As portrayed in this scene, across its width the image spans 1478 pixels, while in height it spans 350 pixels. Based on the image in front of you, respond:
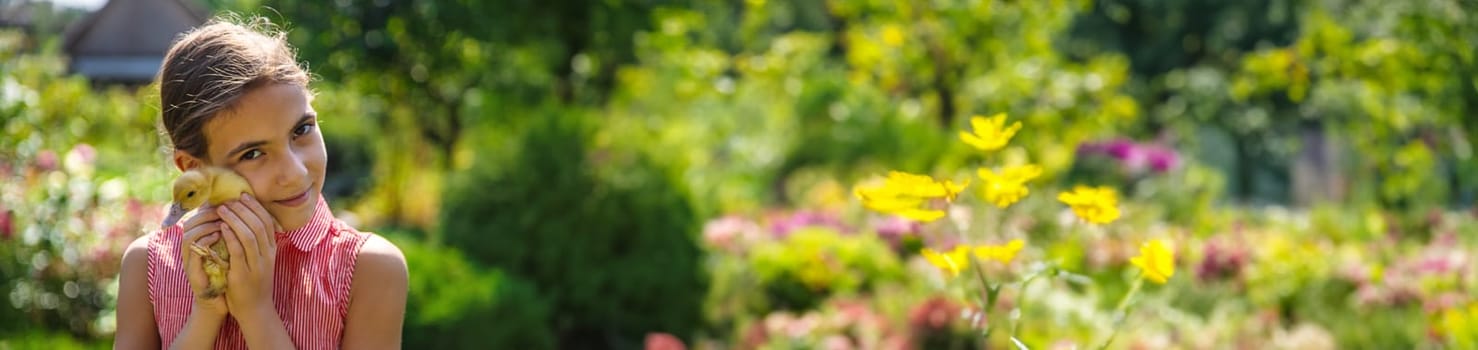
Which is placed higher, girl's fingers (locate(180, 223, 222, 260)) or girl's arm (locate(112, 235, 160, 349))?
girl's fingers (locate(180, 223, 222, 260))

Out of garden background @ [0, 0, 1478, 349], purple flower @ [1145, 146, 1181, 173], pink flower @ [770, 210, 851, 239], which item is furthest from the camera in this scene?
purple flower @ [1145, 146, 1181, 173]

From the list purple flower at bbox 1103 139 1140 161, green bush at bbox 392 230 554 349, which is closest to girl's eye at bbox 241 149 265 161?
green bush at bbox 392 230 554 349

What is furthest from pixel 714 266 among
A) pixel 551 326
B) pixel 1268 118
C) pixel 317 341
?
pixel 1268 118

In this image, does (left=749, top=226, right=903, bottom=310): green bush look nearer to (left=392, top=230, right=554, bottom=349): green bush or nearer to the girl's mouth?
(left=392, top=230, right=554, bottom=349): green bush

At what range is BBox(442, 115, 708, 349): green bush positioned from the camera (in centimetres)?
503

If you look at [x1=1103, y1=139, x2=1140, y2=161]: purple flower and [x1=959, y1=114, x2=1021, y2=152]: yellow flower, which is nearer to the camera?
[x1=959, y1=114, x2=1021, y2=152]: yellow flower

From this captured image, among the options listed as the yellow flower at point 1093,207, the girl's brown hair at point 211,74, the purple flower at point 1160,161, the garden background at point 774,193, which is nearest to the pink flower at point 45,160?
Result: the garden background at point 774,193

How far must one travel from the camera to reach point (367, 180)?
383 inches

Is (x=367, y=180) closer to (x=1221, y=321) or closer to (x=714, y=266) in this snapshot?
(x=714, y=266)

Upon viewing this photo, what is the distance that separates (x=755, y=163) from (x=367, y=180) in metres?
3.22

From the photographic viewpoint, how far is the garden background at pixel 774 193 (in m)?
4.33

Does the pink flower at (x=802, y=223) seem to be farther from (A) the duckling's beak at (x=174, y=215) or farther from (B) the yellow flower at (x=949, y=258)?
(A) the duckling's beak at (x=174, y=215)

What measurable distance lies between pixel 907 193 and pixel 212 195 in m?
1.03

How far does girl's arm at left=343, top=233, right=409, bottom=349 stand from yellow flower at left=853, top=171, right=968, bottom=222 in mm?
765
